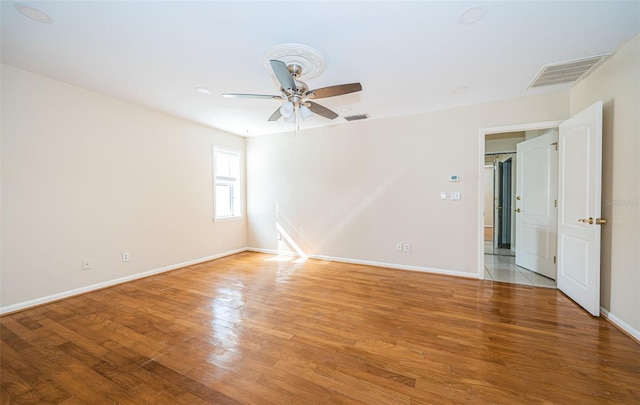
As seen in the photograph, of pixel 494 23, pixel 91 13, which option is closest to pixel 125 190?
pixel 91 13

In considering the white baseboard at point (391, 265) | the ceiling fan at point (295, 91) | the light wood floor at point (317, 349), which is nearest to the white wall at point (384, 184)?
the white baseboard at point (391, 265)

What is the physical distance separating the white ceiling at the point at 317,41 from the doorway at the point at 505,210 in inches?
49.9

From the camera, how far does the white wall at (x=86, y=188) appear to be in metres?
2.65

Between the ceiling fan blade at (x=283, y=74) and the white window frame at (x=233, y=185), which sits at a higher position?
the ceiling fan blade at (x=283, y=74)

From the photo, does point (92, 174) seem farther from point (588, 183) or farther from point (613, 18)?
point (588, 183)

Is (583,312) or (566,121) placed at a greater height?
(566,121)

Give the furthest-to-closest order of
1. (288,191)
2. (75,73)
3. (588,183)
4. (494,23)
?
(288,191), (75,73), (588,183), (494,23)

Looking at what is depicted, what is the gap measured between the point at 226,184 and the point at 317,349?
13.8 feet

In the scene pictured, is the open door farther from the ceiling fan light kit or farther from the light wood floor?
the ceiling fan light kit

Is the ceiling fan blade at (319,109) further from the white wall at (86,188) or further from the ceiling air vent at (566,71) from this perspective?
the white wall at (86,188)

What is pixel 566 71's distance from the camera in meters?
2.67

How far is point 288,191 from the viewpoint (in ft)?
17.0

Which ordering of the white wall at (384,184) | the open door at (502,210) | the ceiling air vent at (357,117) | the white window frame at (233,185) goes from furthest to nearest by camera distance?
the open door at (502,210)
the white window frame at (233,185)
the ceiling air vent at (357,117)
the white wall at (384,184)

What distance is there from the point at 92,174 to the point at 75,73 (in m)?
1.20
